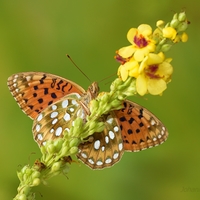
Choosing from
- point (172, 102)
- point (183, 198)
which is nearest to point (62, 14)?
point (172, 102)

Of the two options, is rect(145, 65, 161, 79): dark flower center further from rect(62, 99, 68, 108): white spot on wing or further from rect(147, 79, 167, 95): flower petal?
rect(62, 99, 68, 108): white spot on wing

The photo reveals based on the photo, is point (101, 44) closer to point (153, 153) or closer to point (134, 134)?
point (153, 153)

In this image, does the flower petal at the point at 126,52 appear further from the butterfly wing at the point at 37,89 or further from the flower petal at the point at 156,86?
the butterfly wing at the point at 37,89

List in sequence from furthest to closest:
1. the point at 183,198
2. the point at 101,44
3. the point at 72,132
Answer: the point at 101,44 < the point at 183,198 < the point at 72,132

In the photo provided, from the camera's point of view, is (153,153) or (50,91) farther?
(153,153)

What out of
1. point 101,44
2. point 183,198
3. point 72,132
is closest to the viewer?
point 72,132

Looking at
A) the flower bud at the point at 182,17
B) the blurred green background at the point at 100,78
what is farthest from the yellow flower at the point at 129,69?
the blurred green background at the point at 100,78
